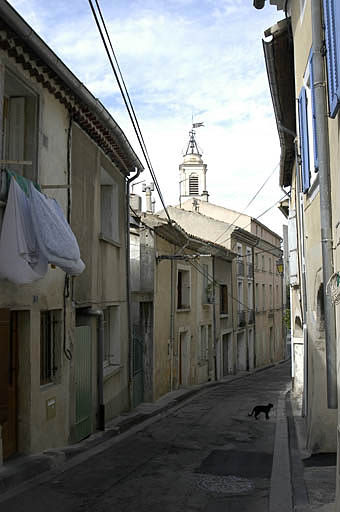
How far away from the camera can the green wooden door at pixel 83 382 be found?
989 centimetres

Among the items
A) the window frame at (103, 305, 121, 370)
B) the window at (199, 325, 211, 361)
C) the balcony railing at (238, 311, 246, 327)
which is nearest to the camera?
the window frame at (103, 305, 121, 370)

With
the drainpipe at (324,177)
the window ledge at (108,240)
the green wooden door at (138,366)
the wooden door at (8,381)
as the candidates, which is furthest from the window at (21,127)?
the green wooden door at (138,366)

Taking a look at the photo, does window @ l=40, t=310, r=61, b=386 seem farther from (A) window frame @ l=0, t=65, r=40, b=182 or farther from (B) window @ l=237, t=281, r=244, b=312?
(B) window @ l=237, t=281, r=244, b=312

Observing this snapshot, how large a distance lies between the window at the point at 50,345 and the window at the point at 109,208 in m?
4.10

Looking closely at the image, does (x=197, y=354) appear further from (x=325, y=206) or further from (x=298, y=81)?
(x=325, y=206)

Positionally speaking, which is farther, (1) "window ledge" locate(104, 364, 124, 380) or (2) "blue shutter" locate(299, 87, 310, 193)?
(1) "window ledge" locate(104, 364, 124, 380)

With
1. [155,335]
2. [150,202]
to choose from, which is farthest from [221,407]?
[150,202]

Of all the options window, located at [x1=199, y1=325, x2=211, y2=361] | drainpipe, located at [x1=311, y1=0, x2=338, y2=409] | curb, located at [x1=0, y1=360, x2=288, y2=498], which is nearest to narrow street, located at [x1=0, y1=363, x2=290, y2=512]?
curb, located at [x1=0, y1=360, x2=288, y2=498]

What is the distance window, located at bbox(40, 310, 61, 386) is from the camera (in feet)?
28.9

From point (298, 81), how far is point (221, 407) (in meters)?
9.70

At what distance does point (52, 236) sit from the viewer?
7293 mm

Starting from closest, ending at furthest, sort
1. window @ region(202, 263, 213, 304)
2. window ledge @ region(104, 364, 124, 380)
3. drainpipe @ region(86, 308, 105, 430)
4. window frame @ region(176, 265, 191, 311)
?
drainpipe @ region(86, 308, 105, 430)
window ledge @ region(104, 364, 124, 380)
window frame @ region(176, 265, 191, 311)
window @ region(202, 263, 213, 304)

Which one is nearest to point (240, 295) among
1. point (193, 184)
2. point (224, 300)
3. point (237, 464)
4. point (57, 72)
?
point (224, 300)

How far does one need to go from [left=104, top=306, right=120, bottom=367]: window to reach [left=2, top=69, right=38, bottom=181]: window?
5.46m
